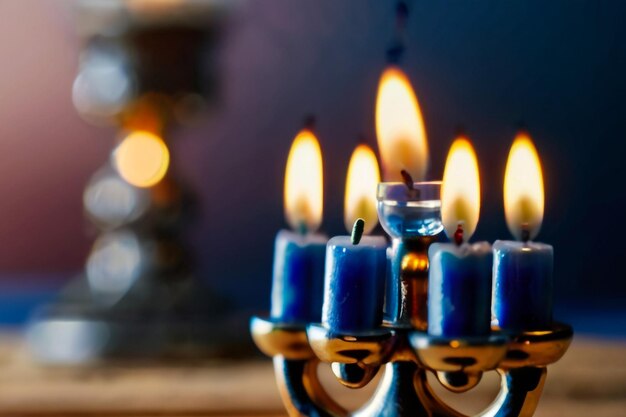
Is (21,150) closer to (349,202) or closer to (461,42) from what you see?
(461,42)

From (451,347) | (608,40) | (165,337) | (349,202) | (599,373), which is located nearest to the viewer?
(451,347)

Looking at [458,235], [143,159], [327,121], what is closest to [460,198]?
[458,235]

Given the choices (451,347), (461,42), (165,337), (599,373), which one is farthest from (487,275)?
(461,42)

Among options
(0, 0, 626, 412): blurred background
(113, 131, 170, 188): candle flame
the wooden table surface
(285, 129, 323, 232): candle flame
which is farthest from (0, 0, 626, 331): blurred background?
(285, 129, 323, 232): candle flame

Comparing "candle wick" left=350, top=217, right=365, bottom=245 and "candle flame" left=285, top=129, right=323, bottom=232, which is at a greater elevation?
"candle flame" left=285, top=129, right=323, bottom=232

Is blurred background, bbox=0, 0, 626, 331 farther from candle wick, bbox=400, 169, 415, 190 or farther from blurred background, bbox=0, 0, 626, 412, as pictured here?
candle wick, bbox=400, 169, 415, 190

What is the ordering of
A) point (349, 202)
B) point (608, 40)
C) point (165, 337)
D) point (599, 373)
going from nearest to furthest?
1. point (349, 202)
2. point (599, 373)
3. point (165, 337)
4. point (608, 40)

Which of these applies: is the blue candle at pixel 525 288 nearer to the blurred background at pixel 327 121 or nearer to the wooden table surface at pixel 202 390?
the wooden table surface at pixel 202 390

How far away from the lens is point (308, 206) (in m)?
0.59

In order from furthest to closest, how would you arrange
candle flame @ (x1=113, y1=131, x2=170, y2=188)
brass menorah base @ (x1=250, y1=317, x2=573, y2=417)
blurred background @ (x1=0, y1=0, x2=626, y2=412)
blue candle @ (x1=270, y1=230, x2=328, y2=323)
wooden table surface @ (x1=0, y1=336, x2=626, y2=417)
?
blurred background @ (x1=0, y1=0, x2=626, y2=412), candle flame @ (x1=113, y1=131, x2=170, y2=188), wooden table surface @ (x1=0, y1=336, x2=626, y2=417), blue candle @ (x1=270, y1=230, x2=328, y2=323), brass menorah base @ (x1=250, y1=317, x2=573, y2=417)

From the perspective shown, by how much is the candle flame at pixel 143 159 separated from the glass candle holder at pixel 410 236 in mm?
656

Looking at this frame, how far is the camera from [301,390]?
0.58 metres

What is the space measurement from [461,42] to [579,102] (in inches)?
8.7

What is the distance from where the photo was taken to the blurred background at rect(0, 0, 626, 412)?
1649 mm
